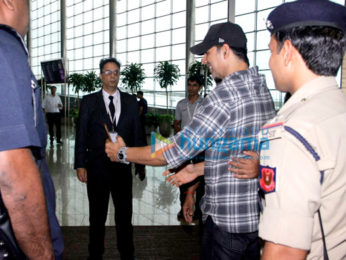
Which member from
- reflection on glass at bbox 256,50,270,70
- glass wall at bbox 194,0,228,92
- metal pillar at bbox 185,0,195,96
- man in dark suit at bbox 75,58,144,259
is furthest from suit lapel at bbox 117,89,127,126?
metal pillar at bbox 185,0,195,96

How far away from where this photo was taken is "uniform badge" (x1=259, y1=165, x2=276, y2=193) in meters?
0.79

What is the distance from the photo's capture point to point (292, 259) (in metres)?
0.76

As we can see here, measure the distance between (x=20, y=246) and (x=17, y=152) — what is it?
283mm

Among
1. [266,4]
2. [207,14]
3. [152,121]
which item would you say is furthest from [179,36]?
[152,121]

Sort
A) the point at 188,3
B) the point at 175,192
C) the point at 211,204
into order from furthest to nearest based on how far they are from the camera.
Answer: the point at 188,3, the point at 175,192, the point at 211,204

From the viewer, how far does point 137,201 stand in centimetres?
446

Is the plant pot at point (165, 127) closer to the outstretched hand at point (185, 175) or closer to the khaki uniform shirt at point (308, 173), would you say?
the outstretched hand at point (185, 175)

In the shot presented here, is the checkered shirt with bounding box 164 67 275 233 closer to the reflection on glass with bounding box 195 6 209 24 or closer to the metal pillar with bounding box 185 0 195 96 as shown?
the metal pillar with bounding box 185 0 195 96

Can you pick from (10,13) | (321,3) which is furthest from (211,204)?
(10,13)

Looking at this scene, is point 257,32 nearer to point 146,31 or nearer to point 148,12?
point 146,31

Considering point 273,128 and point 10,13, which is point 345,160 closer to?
point 273,128

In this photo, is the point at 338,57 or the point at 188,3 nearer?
the point at 338,57

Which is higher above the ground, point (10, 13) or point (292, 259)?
point (10, 13)

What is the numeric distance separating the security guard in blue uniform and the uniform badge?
660 millimetres
